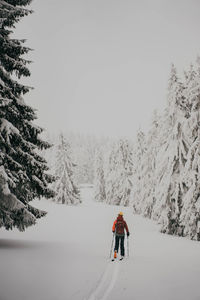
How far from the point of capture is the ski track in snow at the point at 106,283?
22.1ft

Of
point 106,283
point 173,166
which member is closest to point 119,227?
point 106,283

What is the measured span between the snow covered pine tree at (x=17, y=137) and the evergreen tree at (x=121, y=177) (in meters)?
39.2

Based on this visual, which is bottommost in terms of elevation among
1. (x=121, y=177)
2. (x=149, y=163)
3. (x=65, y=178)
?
(x=65, y=178)

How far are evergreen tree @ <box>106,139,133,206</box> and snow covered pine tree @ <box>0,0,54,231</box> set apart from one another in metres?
39.2

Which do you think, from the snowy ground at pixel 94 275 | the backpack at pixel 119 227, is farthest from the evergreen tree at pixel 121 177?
the backpack at pixel 119 227

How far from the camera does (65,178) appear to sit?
4428 cm

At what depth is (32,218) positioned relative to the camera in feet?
34.3

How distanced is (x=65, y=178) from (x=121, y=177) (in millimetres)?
11393

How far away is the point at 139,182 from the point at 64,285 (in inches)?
1109

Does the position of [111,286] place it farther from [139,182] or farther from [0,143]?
[139,182]

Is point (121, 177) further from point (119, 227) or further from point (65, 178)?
point (119, 227)

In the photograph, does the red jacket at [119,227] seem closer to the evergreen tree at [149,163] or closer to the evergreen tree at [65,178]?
the evergreen tree at [149,163]

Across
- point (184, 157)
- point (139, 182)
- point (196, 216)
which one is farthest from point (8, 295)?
point (139, 182)

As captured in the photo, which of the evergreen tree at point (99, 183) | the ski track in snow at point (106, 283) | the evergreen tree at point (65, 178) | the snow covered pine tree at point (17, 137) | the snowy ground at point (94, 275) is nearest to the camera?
the ski track in snow at point (106, 283)
